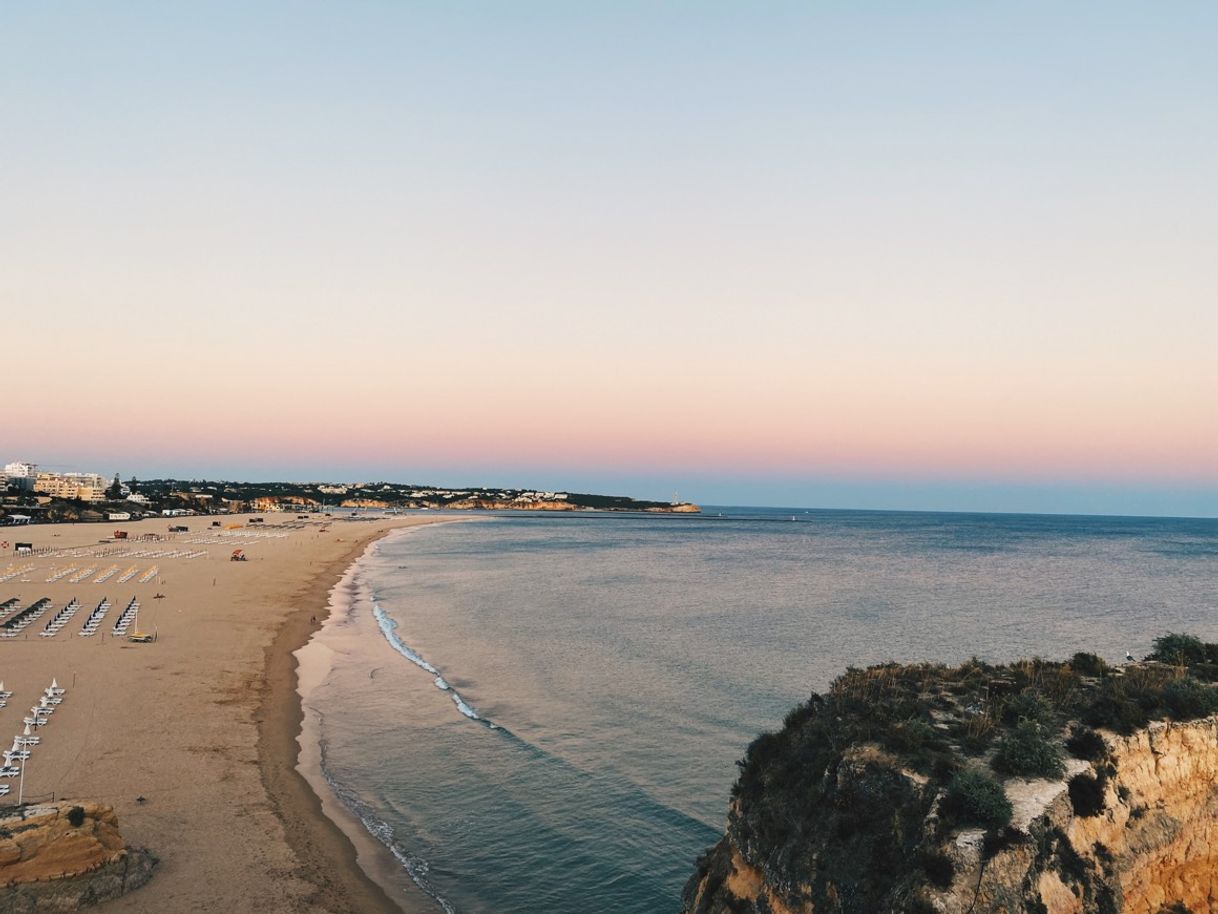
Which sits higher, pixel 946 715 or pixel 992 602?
pixel 946 715

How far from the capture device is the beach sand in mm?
16172

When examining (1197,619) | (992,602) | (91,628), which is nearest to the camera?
(91,628)

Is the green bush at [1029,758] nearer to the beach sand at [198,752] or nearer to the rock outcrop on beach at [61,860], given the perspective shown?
the beach sand at [198,752]

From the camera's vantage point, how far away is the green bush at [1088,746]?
10930 mm

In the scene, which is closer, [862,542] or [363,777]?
[363,777]

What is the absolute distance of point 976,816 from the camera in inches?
383

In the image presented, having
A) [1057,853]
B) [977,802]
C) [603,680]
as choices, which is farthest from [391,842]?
[603,680]

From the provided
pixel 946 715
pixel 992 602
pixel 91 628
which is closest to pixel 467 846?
pixel 946 715

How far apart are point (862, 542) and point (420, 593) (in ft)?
362

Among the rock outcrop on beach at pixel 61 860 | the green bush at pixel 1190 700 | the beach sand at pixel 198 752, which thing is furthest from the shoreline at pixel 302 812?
the green bush at pixel 1190 700

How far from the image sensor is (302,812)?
1969 centimetres

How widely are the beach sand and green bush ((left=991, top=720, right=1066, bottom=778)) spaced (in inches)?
465

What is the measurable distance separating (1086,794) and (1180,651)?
7.02 metres

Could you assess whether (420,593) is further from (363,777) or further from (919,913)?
(919,913)
